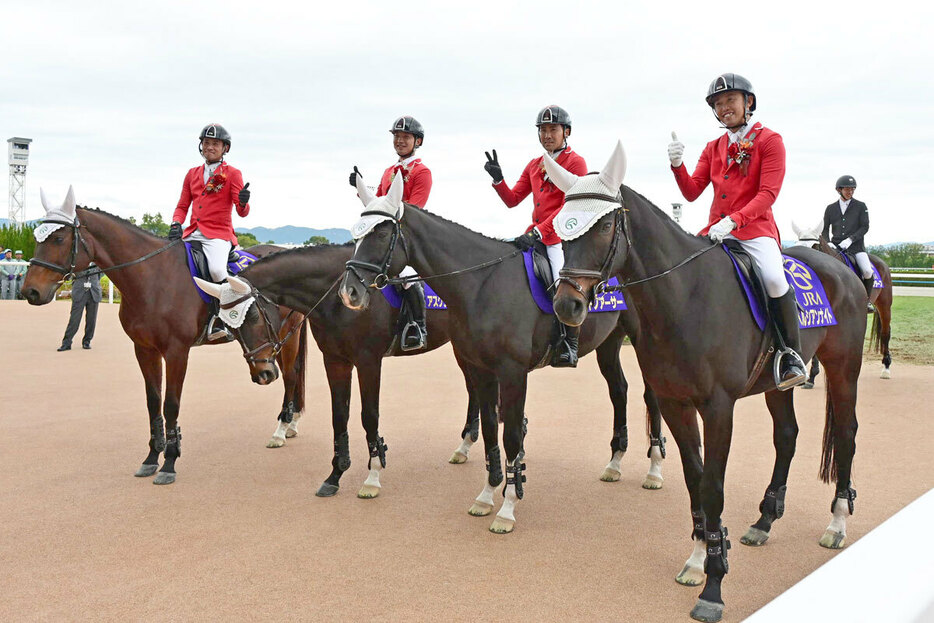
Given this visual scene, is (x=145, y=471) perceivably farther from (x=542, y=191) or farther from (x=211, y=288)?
(x=542, y=191)

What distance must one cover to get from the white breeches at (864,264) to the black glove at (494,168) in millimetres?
7094

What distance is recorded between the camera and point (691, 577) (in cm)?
399

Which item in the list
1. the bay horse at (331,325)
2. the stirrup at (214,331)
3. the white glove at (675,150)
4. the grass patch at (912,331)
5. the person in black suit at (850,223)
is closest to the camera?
the white glove at (675,150)

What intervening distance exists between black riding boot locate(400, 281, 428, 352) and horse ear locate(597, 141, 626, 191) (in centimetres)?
271

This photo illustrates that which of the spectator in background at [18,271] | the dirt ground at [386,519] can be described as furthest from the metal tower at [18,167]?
the dirt ground at [386,519]

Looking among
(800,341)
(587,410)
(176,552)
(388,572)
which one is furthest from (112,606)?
(587,410)

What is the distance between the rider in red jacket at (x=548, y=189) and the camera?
5.44 m

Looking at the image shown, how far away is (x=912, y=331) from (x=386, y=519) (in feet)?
52.5

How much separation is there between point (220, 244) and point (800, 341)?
547cm

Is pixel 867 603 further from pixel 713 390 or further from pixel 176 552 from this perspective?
pixel 176 552

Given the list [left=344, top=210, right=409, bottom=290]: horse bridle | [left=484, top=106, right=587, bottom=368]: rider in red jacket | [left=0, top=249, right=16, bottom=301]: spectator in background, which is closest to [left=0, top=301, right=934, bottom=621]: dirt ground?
[left=484, top=106, right=587, bottom=368]: rider in red jacket

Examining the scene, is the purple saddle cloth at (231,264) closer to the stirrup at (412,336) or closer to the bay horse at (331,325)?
the bay horse at (331,325)

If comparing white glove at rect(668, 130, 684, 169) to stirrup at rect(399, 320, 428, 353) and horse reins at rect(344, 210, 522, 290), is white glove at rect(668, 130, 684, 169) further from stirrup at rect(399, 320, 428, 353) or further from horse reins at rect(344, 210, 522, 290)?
stirrup at rect(399, 320, 428, 353)

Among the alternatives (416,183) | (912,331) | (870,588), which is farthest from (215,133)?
A: (912,331)
